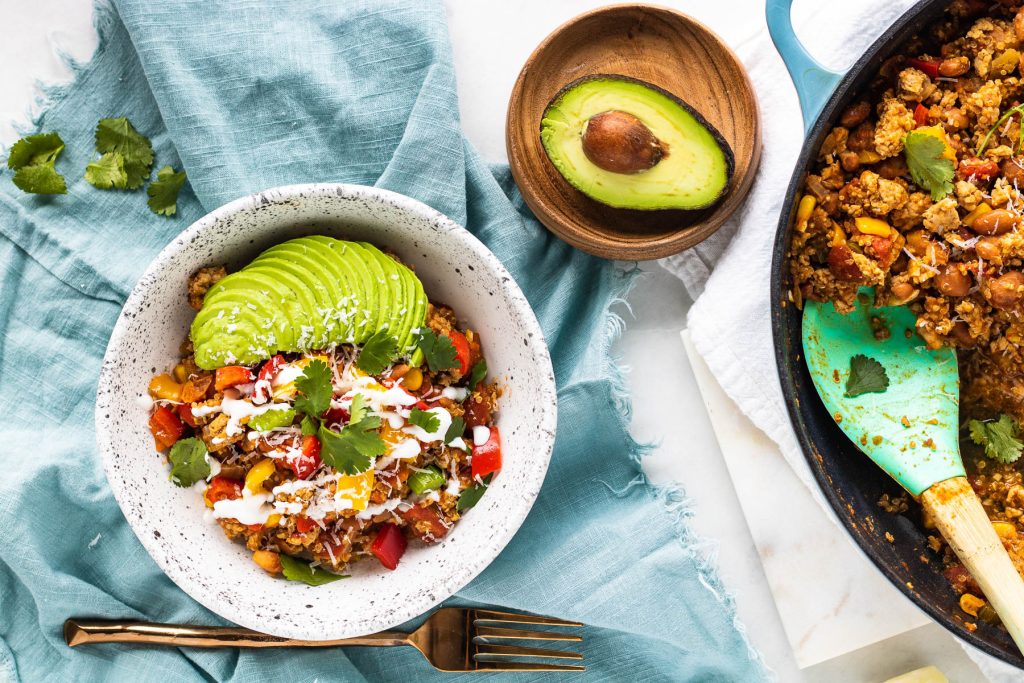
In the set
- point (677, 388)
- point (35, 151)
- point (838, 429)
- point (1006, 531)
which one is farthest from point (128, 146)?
point (1006, 531)

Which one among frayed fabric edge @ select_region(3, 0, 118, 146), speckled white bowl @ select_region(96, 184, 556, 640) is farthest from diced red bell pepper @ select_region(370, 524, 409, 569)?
frayed fabric edge @ select_region(3, 0, 118, 146)

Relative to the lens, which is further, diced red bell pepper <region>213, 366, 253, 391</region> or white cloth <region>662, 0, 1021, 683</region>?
white cloth <region>662, 0, 1021, 683</region>

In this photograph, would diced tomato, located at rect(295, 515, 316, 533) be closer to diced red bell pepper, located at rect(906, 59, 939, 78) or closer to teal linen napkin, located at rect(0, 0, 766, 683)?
teal linen napkin, located at rect(0, 0, 766, 683)

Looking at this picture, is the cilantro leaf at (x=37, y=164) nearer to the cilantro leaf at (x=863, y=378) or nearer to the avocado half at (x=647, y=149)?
the avocado half at (x=647, y=149)

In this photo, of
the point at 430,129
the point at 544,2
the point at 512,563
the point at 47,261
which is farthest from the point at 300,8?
the point at 512,563

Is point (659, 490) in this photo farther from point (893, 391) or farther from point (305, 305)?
point (305, 305)

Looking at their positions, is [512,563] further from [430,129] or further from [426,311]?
[430,129]
